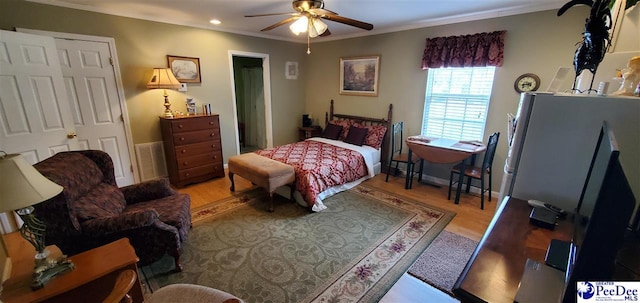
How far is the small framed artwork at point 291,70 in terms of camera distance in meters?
4.99

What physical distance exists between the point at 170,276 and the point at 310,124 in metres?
3.76

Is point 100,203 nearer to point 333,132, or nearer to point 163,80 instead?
point 163,80

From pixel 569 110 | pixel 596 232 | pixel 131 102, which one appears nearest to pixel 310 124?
pixel 131 102

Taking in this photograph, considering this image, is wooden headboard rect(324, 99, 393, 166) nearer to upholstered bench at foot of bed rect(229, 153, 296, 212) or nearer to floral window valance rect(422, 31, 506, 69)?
floral window valance rect(422, 31, 506, 69)

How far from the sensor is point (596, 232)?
0.68m

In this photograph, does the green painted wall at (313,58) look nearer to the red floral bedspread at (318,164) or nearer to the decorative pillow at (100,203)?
the red floral bedspread at (318,164)

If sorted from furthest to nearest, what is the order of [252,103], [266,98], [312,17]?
[252,103], [266,98], [312,17]

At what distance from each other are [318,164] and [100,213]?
2102mm

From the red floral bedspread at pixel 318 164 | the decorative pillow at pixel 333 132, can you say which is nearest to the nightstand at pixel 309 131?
the decorative pillow at pixel 333 132

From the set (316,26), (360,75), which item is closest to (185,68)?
(316,26)

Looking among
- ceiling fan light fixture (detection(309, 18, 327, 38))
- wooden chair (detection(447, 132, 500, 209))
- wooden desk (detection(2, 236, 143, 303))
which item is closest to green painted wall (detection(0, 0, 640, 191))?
wooden chair (detection(447, 132, 500, 209))

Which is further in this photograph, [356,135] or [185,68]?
[356,135]

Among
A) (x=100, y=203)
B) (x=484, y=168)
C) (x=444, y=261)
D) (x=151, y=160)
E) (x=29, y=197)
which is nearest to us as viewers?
(x=29, y=197)

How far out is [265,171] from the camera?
288 cm
